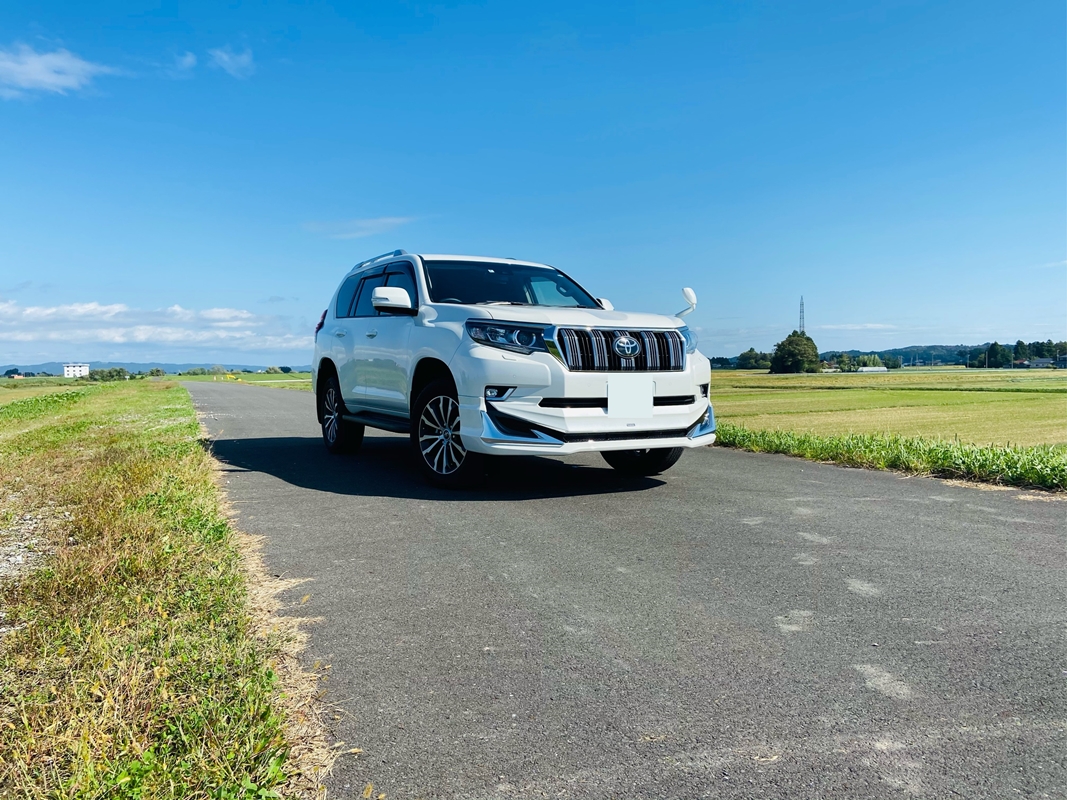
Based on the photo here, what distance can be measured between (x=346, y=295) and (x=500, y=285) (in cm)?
252

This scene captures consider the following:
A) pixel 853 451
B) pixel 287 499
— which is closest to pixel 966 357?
pixel 853 451

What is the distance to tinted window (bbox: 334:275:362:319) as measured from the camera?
9.48 meters

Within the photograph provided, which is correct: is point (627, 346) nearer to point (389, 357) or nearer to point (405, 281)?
point (389, 357)

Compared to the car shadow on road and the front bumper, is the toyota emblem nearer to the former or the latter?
the front bumper

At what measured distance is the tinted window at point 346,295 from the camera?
9.48m

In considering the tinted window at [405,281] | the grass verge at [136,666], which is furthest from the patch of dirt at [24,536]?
the tinted window at [405,281]

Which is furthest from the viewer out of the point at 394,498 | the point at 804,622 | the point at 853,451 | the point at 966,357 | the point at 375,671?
the point at 966,357

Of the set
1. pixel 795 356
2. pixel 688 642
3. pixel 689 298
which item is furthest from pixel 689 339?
pixel 795 356

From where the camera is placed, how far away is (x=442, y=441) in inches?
270

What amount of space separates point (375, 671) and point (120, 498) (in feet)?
12.0

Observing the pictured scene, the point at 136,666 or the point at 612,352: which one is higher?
the point at 612,352

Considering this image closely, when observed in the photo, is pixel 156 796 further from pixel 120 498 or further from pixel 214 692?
pixel 120 498

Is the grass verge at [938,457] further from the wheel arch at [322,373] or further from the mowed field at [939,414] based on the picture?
the wheel arch at [322,373]

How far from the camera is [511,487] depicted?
7.04m
